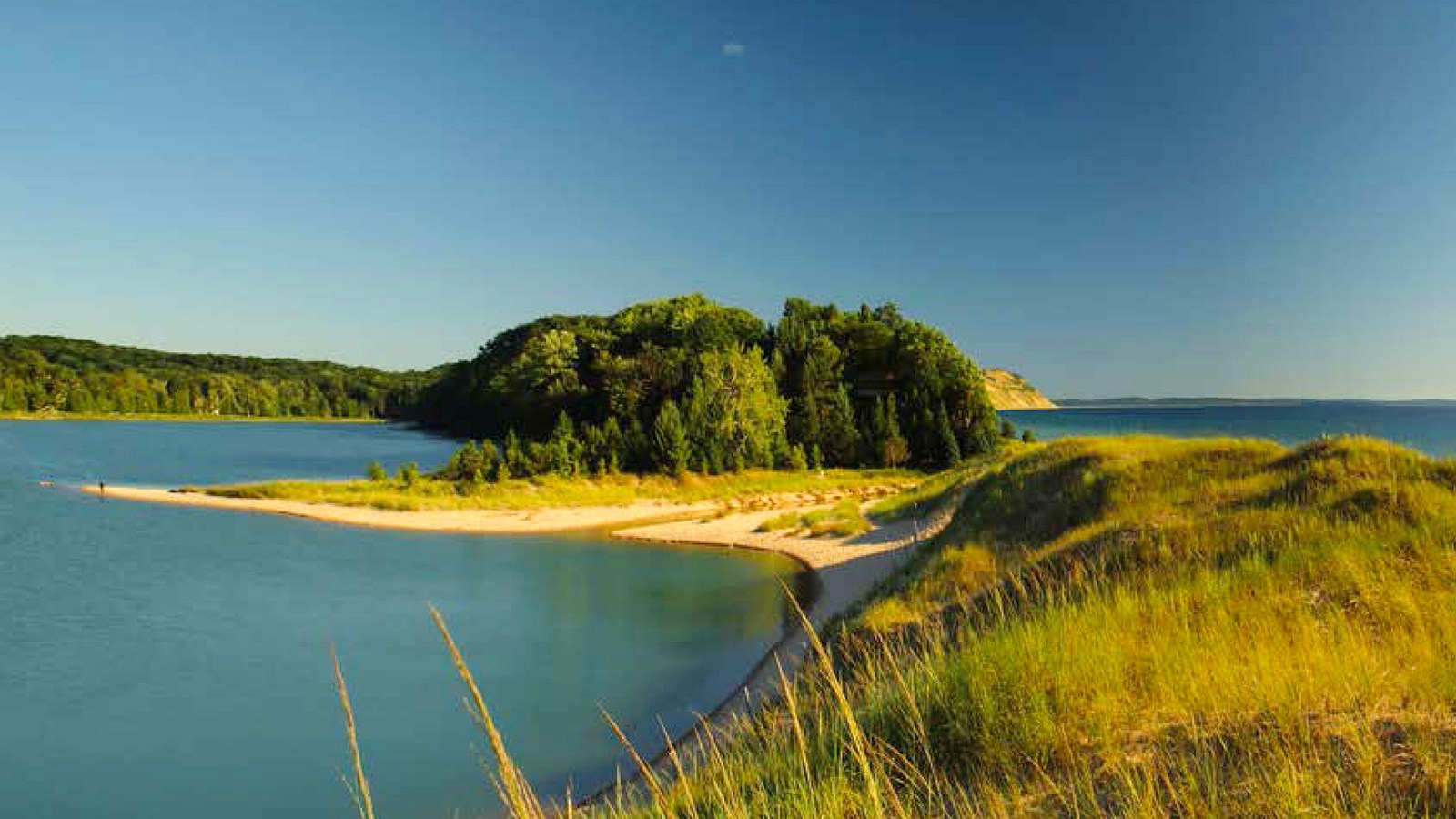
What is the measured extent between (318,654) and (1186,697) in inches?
790

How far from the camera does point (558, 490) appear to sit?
4512 centimetres

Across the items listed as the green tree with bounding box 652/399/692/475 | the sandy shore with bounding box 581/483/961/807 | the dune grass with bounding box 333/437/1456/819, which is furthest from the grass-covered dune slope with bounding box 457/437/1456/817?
the green tree with bounding box 652/399/692/475

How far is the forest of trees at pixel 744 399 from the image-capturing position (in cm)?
4909

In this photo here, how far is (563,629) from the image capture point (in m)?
21.3

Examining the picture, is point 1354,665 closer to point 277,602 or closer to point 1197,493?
point 1197,493

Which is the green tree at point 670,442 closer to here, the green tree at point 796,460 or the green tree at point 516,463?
the green tree at point 516,463

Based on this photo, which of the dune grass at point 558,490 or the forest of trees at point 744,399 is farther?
the forest of trees at point 744,399

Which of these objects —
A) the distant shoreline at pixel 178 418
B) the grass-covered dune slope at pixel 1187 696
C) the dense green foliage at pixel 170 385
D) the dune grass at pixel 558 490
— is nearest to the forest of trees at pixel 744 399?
the dune grass at pixel 558 490

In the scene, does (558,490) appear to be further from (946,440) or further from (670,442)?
(946,440)

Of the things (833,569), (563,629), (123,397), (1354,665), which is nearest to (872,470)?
(833,569)

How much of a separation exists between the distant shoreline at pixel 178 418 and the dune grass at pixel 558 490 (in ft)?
383

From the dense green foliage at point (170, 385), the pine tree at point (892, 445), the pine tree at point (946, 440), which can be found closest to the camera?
the pine tree at point (892, 445)

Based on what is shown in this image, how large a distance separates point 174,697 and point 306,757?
4905 millimetres

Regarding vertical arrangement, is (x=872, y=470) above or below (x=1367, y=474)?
below
